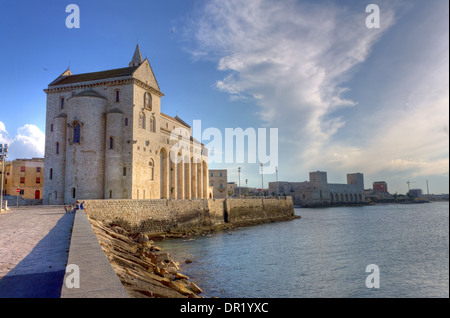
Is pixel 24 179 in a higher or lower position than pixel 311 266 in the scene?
higher

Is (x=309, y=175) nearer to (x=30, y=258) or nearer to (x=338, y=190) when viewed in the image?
(x=338, y=190)

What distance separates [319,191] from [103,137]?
84625mm

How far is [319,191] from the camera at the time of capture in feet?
337

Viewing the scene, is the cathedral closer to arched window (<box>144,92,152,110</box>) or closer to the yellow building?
arched window (<box>144,92,152,110</box>)

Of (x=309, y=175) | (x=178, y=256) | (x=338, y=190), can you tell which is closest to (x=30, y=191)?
(x=178, y=256)

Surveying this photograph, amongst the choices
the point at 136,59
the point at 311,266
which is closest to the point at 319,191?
the point at 136,59

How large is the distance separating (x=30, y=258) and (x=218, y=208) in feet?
97.4

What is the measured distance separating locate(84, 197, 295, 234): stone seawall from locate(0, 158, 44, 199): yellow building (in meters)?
24.2

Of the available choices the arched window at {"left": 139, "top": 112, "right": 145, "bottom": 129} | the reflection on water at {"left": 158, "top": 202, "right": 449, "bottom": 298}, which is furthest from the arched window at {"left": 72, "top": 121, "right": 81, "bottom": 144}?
the reflection on water at {"left": 158, "top": 202, "right": 449, "bottom": 298}

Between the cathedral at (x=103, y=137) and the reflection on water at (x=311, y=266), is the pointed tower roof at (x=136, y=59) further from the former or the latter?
the reflection on water at (x=311, y=266)

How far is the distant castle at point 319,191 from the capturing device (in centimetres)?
10225

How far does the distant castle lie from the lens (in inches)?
4026

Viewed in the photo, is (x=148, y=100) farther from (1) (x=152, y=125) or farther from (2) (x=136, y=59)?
(2) (x=136, y=59)
